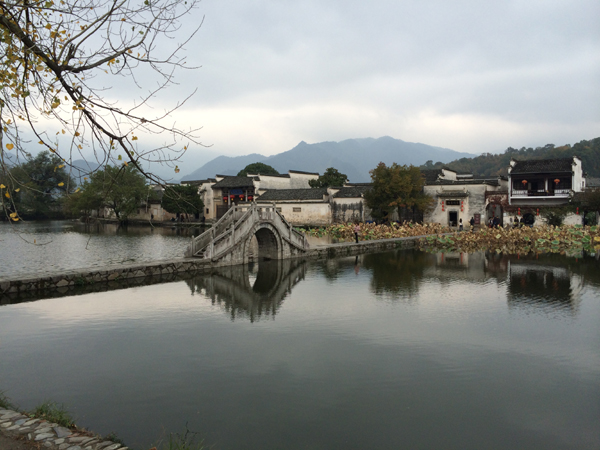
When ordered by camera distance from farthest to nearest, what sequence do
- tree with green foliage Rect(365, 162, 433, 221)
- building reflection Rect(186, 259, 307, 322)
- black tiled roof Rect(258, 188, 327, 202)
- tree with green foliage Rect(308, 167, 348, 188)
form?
tree with green foliage Rect(308, 167, 348, 188), black tiled roof Rect(258, 188, 327, 202), tree with green foliage Rect(365, 162, 433, 221), building reflection Rect(186, 259, 307, 322)

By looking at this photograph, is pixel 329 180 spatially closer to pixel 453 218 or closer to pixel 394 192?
pixel 394 192

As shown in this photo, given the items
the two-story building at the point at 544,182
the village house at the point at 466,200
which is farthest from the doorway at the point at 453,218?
the two-story building at the point at 544,182

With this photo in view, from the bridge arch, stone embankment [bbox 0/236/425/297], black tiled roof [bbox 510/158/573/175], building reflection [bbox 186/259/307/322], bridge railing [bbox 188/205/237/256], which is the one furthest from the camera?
black tiled roof [bbox 510/158/573/175]

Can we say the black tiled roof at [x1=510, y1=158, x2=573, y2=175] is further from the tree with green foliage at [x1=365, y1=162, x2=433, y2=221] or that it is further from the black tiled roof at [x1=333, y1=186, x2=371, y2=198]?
the black tiled roof at [x1=333, y1=186, x2=371, y2=198]

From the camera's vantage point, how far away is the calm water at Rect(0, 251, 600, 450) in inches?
264

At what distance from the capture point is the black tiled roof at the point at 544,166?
4009 centimetres

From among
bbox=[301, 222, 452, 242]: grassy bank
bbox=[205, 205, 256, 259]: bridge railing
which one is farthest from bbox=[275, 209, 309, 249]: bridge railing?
bbox=[301, 222, 452, 242]: grassy bank

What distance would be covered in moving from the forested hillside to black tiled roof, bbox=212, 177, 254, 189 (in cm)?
2936

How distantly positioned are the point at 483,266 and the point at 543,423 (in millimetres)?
16221

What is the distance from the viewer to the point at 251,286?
56.1 ft

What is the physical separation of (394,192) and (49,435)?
3804cm

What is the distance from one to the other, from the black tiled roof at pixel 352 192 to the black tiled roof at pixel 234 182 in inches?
426

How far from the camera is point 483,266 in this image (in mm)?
22188

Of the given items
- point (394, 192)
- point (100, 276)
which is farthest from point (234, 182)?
point (100, 276)
